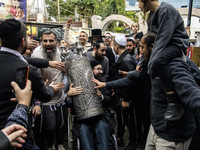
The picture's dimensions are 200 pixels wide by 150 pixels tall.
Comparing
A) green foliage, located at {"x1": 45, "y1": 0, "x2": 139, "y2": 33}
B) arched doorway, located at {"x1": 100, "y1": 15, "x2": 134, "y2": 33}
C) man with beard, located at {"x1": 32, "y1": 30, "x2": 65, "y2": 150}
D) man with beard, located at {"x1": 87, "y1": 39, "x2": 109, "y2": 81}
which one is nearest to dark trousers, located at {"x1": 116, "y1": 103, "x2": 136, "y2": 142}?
man with beard, located at {"x1": 87, "y1": 39, "x2": 109, "y2": 81}

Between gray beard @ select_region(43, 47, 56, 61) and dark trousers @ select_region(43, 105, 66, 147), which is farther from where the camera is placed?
gray beard @ select_region(43, 47, 56, 61)

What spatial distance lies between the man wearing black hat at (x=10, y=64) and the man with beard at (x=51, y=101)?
59.4 inches

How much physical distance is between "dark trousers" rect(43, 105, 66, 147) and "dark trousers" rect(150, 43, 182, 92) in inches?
97.6

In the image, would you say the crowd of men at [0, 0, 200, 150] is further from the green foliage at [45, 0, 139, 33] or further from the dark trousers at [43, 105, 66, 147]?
the green foliage at [45, 0, 139, 33]

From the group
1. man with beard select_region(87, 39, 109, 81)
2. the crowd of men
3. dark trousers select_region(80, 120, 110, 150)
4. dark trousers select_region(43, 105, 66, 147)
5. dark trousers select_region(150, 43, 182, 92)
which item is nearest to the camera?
the crowd of men

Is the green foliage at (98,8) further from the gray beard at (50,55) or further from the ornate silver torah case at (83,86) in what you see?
the ornate silver torah case at (83,86)

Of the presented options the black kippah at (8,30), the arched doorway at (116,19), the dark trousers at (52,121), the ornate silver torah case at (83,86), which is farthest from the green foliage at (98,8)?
the black kippah at (8,30)

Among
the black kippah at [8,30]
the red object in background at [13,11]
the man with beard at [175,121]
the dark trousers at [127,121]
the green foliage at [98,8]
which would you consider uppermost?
the green foliage at [98,8]

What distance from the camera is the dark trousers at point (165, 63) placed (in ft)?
5.79

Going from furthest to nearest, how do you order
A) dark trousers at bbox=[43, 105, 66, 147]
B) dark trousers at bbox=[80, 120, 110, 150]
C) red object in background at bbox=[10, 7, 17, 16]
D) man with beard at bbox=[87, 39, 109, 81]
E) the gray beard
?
red object in background at bbox=[10, 7, 17, 16] < man with beard at bbox=[87, 39, 109, 81] < the gray beard < dark trousers at bbox=[43, 105, 66, 147] < dark trousers at bbox=[80, 120, 110, 150]

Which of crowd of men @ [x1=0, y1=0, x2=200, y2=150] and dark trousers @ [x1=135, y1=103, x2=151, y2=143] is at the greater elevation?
crowd of men @ [x1=0, y1=0, x2=200, y2=150]

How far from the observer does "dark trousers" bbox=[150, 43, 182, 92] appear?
5.79 feet

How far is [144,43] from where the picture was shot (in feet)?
7.23

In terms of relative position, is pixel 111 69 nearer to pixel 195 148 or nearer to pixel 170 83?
pixel 195 148
